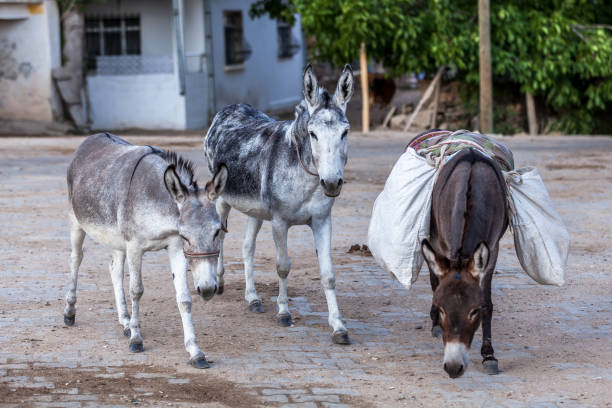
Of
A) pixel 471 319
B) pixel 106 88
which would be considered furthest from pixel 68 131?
pixel 471 319

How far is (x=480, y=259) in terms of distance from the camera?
5238 millimetres

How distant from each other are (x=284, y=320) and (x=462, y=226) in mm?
1973

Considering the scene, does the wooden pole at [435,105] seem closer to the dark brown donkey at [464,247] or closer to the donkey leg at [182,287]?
the dark brown donkey at [464,247]

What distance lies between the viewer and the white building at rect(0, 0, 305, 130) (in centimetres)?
2264

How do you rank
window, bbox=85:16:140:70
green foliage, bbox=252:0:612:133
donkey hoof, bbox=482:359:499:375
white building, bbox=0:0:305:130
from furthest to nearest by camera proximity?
window, bbox=85:16:140:70 < white building, bbox=0:0:305:130 < green foliage, bbox=252:0:612:133 < donkey hoof, bbox=482:359:499:375

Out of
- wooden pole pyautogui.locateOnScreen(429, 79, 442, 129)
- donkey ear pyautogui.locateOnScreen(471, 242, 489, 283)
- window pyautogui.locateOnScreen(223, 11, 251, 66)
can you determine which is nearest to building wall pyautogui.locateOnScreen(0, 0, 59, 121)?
window pyautogui.locateOnScreen(223, 11, 251, 66)

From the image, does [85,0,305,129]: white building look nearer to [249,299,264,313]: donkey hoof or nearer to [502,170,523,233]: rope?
[249,299,264,313]: donkey hoof

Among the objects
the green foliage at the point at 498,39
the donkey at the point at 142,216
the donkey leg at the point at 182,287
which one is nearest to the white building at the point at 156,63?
the green foliage at the point at 498,39

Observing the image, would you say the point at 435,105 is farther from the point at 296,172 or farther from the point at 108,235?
the point at 108,235

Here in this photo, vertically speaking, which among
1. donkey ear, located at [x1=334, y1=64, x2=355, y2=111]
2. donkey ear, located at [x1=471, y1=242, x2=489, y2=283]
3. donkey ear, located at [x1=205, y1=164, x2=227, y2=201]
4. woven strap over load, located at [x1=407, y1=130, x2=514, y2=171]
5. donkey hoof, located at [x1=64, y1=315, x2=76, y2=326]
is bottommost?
donkey hoof, located at [x1=64, y1=315, x2=76, y2=326]

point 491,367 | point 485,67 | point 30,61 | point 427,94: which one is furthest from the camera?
point 30,61

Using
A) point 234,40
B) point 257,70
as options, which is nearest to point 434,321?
point 234,40

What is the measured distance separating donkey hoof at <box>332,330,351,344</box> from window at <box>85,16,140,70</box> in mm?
19045

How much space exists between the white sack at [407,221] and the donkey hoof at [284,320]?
0.95m
